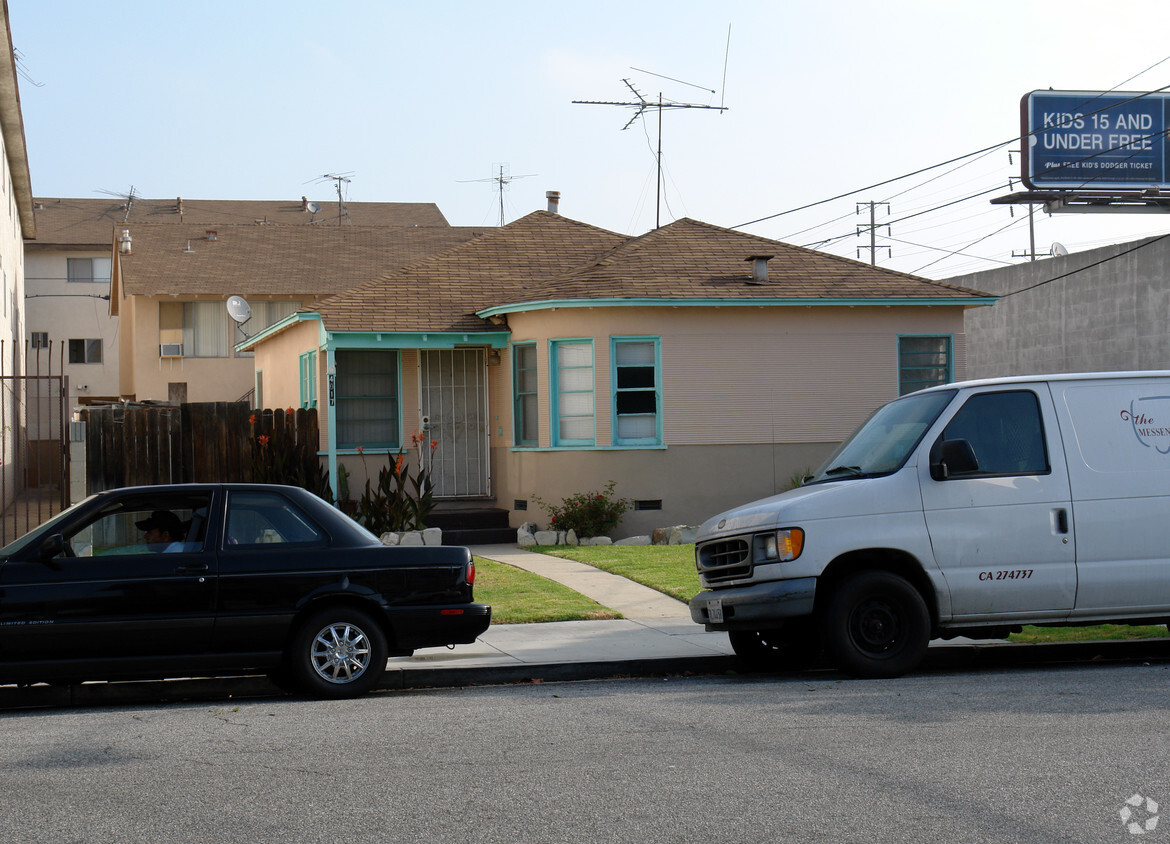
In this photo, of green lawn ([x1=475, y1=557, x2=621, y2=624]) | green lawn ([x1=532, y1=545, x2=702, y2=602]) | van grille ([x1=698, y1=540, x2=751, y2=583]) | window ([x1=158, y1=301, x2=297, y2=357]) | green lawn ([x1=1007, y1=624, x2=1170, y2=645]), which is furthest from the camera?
window ([x1=158, y1=301, x2=297, y2=357])

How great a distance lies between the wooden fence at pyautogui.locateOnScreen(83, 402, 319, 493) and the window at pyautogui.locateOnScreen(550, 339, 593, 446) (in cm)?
373

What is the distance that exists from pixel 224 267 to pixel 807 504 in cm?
2794

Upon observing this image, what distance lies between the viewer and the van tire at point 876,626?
866 centimetres

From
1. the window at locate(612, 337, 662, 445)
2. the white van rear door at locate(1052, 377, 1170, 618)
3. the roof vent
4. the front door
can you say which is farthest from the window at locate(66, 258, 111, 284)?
the white van rear door at locate(1052, 377, 1170, 618)

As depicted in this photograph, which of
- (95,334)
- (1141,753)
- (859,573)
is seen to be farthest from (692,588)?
(95,334)

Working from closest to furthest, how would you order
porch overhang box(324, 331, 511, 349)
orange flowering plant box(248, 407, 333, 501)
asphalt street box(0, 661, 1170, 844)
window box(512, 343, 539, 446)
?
asphalt street box(0, 661, 1170, 844), orange flowering plant box(248, 407, 333, 501), porch overhang box(324, 331, 511, 349), window box(512, 343, 539, 446)

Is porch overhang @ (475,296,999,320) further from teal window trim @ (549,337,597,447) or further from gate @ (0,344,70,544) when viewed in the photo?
gate @ (0,344,70,544)

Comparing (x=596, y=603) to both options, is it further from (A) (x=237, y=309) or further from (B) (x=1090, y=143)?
(B) (x=1090, y=143)

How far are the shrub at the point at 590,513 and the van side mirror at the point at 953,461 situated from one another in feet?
30.5

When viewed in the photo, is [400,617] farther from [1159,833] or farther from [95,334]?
[95,334]

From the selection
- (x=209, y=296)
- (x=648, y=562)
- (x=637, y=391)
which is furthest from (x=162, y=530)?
(x=209, y=296)

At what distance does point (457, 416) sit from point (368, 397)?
1.47 metres

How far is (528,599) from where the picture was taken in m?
12.6

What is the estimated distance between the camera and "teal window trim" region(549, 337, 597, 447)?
1812 cm
